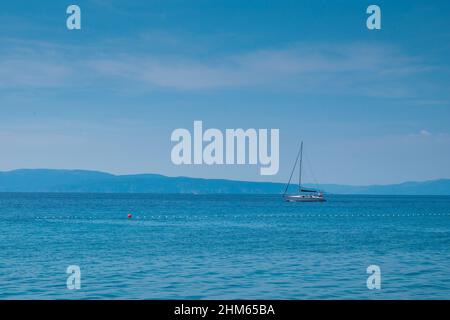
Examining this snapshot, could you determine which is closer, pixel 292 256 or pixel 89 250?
pixel 292 256

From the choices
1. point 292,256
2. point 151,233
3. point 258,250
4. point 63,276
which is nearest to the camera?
point 63,276

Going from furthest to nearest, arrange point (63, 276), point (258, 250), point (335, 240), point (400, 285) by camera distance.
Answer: point (335, 240), point (258, 250), point (63, 276), point (400, 285)

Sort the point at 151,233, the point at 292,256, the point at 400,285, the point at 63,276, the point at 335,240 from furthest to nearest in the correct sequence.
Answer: the point at 151,233 → the point at 335,240 → the point at 292,256 → the point at 63,276 → the point at 400,285

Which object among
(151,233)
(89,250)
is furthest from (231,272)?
(151,233)

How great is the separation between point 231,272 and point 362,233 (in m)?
36.1
